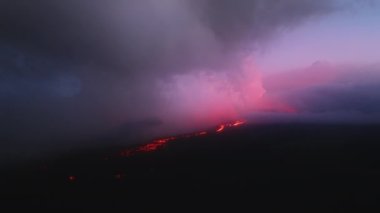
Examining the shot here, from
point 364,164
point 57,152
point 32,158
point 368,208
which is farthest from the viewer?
point 57,152

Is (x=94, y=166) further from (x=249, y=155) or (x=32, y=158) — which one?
(x=249, y=155)

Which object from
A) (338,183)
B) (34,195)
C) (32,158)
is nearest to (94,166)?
(34,195)

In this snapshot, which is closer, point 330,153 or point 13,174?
point 13,174

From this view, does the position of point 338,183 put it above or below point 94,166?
below

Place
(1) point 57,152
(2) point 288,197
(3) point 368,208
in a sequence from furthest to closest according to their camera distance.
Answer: (1) point 57,152
(2) point 288,197
(3) point 368,208

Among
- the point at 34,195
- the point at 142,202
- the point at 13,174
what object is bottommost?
the point at 142,202

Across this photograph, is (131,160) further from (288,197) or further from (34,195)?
(288,197)

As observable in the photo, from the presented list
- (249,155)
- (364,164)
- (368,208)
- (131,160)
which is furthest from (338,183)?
(131,160)
